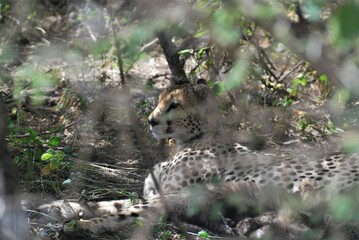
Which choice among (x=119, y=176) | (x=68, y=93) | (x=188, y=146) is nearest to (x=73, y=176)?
(x=119, y=176)

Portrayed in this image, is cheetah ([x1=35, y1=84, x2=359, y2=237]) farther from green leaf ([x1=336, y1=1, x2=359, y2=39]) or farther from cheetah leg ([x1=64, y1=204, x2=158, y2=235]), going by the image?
green leaf ([x1=336, y1=1, x2=359, y2=39])

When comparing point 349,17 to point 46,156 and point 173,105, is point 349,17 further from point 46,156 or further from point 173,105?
point 173,105

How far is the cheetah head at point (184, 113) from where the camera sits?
5.38 m

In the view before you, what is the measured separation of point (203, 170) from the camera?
516cm

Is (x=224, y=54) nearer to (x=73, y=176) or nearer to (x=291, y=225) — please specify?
(x=73, y=176)

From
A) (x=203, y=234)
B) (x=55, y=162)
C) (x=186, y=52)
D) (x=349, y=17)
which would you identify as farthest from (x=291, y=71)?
(x=349, y=17)

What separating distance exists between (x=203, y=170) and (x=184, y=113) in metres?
0.53

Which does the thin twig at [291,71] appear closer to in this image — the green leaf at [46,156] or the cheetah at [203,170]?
the cheetah at [203,170]

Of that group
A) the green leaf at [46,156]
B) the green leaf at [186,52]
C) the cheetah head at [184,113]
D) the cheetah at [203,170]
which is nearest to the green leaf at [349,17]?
the cheetah at [203,170]

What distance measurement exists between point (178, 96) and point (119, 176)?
75cm

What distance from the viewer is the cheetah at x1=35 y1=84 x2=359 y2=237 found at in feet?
15.1

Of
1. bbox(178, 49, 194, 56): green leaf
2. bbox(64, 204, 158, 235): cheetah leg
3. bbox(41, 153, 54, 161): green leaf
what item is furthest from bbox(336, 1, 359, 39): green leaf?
bbox(178, 49, 194, 56): green leaf

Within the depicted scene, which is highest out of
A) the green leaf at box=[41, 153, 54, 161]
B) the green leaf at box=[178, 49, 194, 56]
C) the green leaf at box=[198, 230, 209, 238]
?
the green leaf at box=[178, 49, 194, 56]

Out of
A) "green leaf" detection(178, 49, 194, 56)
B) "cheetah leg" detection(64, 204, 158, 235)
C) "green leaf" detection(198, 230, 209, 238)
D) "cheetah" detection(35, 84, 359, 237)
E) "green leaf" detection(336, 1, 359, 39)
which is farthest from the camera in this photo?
"green leaf" detection(178, 49, 194, 56)
